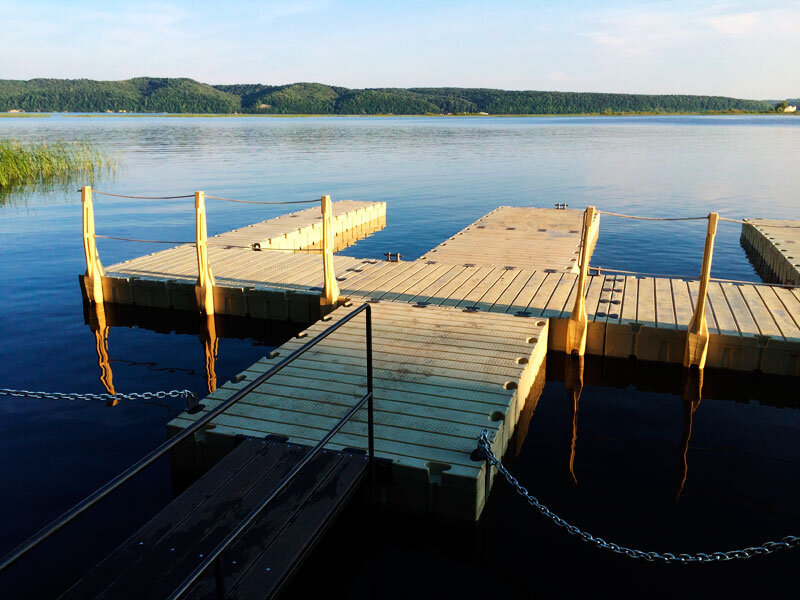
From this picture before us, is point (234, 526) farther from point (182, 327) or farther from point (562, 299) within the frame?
point (182, 327)

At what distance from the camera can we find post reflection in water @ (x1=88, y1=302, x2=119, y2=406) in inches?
338

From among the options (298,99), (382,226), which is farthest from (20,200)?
(298,99)

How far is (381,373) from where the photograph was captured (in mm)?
6652

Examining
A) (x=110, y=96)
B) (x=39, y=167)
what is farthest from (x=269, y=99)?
Result: (x=39, y=167)

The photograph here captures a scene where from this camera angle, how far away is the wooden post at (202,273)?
9.86m

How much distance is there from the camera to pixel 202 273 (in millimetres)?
10242

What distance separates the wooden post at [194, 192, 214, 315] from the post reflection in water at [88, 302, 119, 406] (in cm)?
169

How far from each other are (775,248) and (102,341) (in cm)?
1469

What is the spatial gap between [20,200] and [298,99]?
152770mm

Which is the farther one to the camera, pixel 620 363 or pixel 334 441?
pixel 620 363

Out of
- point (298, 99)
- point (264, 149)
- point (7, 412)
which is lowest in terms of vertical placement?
point (7, 412)

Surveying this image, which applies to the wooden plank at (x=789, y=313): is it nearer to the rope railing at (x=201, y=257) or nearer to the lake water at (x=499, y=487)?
the lake water at (x=499, y=487)

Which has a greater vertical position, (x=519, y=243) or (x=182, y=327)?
(x=519, y=243)

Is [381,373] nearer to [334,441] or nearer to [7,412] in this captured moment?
[334,441]
